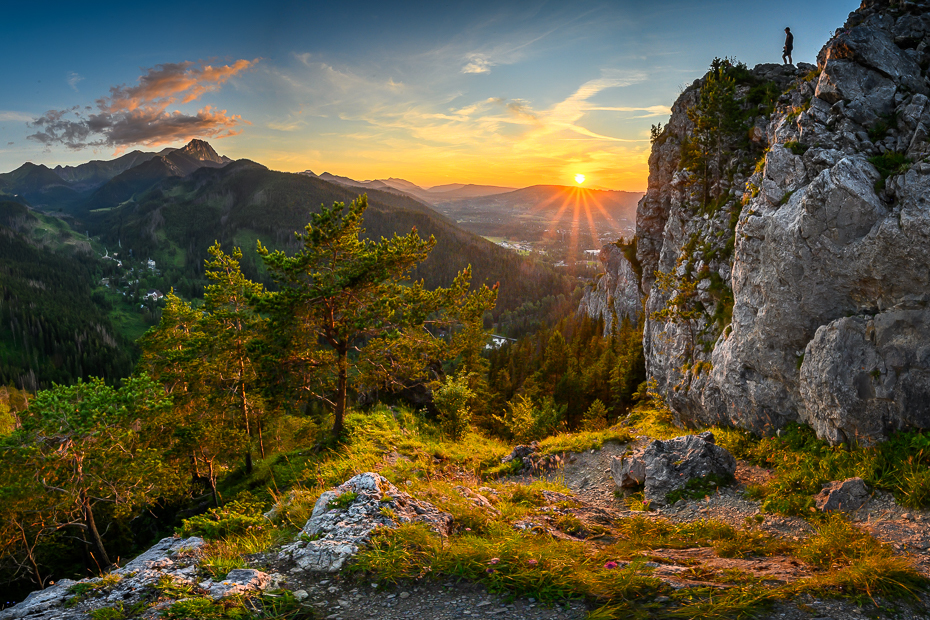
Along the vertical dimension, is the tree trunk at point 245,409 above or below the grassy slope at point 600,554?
below

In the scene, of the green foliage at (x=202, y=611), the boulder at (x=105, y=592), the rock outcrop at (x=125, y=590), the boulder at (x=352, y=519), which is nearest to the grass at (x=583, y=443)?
the boulder at (x=352, y=519)

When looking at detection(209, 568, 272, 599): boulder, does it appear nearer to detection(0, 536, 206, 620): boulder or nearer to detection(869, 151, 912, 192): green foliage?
detection(0, 536, 206, 620): boulder

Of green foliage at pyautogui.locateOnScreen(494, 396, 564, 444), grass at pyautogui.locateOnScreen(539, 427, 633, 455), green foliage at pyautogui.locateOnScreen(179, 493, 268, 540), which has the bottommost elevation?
green foliage at pyautogui.locateOnScreen(494, 396, 564, 444)

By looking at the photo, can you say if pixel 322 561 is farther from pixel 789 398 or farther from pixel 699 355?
pixel 699 355

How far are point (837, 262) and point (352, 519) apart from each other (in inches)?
621

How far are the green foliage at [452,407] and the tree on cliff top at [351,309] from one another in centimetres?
303

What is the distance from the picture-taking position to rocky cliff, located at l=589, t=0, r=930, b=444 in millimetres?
11555

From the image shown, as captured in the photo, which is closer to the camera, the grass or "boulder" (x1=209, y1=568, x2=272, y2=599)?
"boulder" (x1=209, y1=568, x2=272, y2=599)

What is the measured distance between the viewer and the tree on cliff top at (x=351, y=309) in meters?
16.1

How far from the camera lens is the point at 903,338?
11406 mm

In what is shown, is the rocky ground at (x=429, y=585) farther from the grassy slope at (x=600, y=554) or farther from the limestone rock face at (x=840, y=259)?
the limestone rock face at (x=840, y=259)

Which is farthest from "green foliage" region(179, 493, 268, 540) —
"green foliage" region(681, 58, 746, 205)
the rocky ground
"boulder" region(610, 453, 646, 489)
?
"green foliage" region(681, 58, 746, 205)

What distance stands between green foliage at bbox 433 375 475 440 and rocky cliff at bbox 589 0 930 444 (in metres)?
11.5

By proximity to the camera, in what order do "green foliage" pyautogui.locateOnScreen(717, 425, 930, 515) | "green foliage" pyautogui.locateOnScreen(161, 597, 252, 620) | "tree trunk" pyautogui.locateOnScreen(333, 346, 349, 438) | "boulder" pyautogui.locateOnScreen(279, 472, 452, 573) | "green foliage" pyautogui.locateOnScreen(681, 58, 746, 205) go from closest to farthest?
"green foliage" pyautogui.locateOnScreen(161, 597, 252, 620), "boulder" pyautogui.locateOnScreen(279, 472, 452, 573), "green foliage" pyautogui.locateOnScreen(717, 425, 930, 515), "tree trunk" pyautogui.locateOnScreen(333, 346, 349, 438), "green foliage" pyautogui.locateOnScreen(681, 58, 746, 205)
